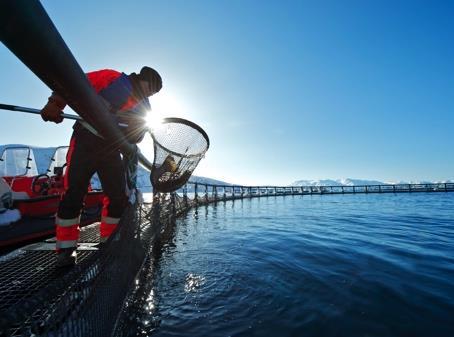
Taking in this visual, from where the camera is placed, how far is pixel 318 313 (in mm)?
3062

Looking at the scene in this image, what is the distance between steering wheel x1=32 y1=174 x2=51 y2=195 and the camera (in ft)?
25.3

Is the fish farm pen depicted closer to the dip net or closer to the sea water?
the sea water

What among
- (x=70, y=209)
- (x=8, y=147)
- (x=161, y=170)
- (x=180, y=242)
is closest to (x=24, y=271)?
(x=70, y=209)

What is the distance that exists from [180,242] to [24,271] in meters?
4.27

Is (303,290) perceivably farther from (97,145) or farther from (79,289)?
(97,145)

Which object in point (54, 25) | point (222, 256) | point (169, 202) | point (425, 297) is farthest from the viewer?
point (169, 202)

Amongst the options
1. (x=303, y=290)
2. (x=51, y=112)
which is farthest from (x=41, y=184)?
(x=303, y=290)

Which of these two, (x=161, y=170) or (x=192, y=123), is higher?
(x=192, y=123)

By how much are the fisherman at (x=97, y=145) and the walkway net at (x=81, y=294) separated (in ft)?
1.36

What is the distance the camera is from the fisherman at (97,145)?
3068 mm

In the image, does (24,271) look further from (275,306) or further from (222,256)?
(222,256)

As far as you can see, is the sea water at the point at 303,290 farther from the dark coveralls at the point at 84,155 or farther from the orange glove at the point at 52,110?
the orange glove at the point at 52,110

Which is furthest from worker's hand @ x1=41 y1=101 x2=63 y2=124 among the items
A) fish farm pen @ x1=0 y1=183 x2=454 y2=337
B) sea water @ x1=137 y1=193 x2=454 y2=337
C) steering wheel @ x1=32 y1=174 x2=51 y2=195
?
steering wheel @ x1=32 y1=174 x2=51 y2=195

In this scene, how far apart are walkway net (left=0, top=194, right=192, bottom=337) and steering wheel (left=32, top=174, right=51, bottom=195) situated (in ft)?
15.9
